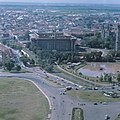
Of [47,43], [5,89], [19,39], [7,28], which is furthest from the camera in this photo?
[7,28]

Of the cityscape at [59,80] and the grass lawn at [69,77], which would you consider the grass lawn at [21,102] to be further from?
the grass lawn at [69,77]

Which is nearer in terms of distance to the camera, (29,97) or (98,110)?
(98,110)

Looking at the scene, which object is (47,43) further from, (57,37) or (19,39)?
(19,39)

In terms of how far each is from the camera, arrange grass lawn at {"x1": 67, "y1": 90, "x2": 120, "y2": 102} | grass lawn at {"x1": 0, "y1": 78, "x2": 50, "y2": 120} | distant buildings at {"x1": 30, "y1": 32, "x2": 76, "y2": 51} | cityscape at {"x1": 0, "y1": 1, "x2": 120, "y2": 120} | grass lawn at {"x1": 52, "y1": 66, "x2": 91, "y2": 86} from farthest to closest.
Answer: distant buildings at {"x1": 30, "y1": 32, "x2": 76, "y2": 51}, grass lawn at {"x1": 52, "y1": 66, "x2": 91, "y2": 86}, grass lawn at {"x1": 67, "y1": 90, "x2": 120, "y2": 102}, cityscape at {"x1": 0, "y1": 1, "x2": 120, "y2": 120}, grass lawn at {"x1": 0, "y1": 78, "x2": 50, "y2": 120}

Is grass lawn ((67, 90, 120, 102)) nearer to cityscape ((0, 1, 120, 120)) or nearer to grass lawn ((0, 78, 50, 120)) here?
cityscape ((0, 1, 120, 120))

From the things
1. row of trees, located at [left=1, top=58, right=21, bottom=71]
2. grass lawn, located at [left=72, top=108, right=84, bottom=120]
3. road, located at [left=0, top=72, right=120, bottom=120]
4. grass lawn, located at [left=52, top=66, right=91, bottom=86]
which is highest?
grass lawn, located at [left=72, top=108, right=84, bottom=120]

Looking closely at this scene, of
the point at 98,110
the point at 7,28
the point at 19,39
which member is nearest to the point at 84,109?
the point at 98,110

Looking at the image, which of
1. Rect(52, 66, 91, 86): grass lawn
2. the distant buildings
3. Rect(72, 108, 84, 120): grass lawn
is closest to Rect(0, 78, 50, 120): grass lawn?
Rect(72, 108, 84, 120): grass lawn

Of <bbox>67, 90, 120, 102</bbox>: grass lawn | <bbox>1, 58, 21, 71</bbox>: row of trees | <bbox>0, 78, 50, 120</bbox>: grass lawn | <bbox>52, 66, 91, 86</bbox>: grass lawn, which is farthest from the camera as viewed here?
<bbox>1, 58, 21, 71</bbox>: row of trees
